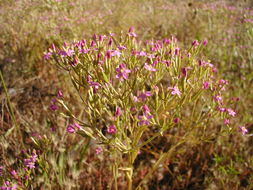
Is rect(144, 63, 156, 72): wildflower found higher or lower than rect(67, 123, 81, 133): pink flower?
higher

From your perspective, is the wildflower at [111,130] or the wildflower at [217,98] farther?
the wildflower at [217,98]

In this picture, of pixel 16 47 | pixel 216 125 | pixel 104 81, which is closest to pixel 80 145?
pixel 104 81

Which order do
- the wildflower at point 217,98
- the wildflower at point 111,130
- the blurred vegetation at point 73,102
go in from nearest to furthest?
the wildflower at point 111,130
the wildflower at point 217,98
the blurred vegetation at point 73,102

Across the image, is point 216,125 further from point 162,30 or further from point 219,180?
point 162,30

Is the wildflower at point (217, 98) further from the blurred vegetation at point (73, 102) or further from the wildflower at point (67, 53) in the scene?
the wildflower at point (67, 53)

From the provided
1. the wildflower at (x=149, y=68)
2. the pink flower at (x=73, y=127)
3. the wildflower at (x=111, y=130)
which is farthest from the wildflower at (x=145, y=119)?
the pink flower at (x=73, y=127)

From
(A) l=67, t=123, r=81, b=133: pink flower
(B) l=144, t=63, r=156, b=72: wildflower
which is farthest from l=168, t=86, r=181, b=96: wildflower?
(A) l=67, t=123, r=81, b=133: pink flower

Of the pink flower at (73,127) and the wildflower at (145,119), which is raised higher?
the wildflower at (145,119)

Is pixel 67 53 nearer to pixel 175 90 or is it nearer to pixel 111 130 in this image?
pixel 111 130

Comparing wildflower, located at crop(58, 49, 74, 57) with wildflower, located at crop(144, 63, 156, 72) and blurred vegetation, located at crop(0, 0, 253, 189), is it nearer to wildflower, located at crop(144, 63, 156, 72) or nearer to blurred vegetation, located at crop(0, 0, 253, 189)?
wildflower, located at crop(144, 63, 156, 72)
